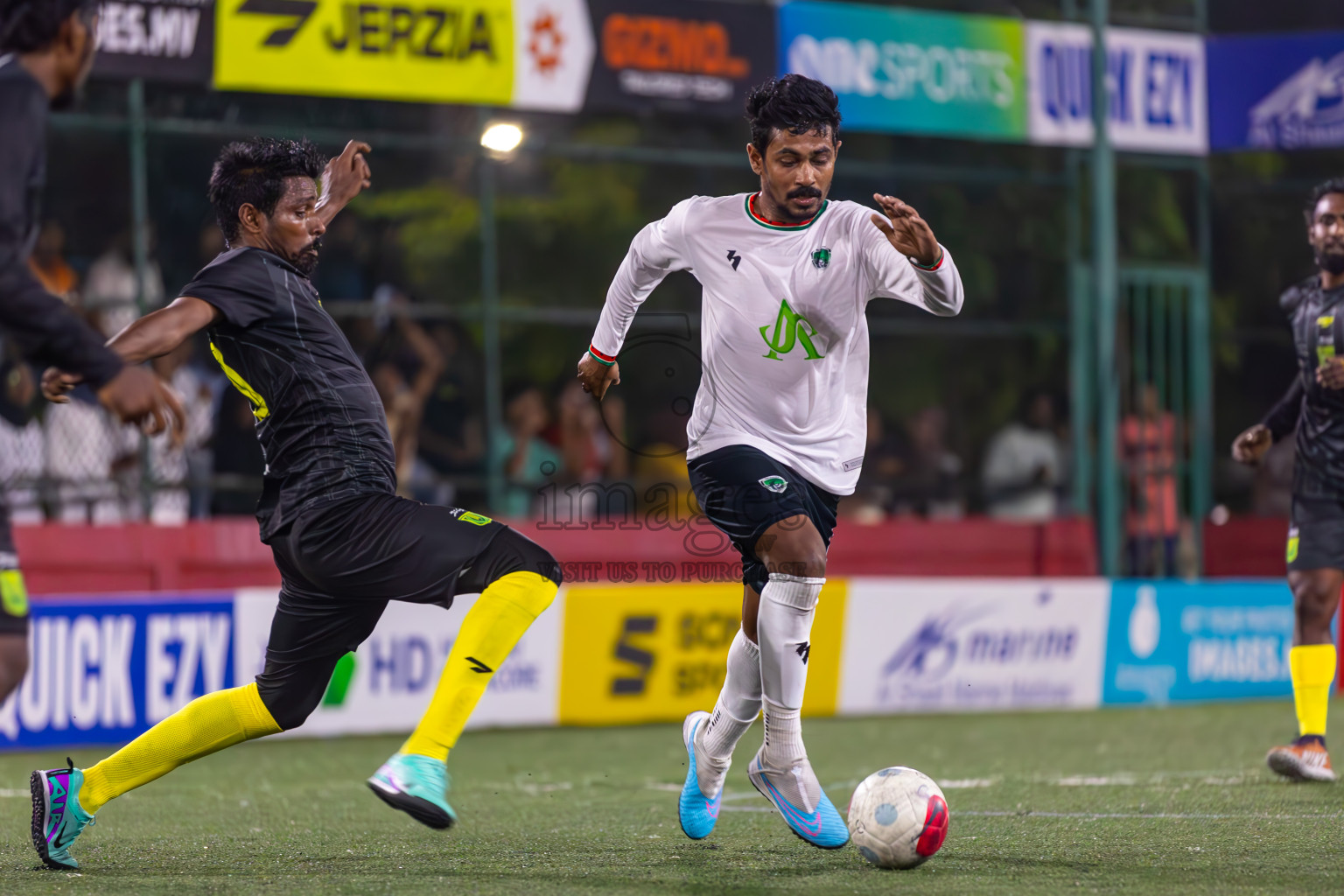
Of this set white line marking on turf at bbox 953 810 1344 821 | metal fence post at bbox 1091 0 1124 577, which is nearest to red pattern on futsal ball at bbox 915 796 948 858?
white line marking on turf at bbox 953 810 1344 821

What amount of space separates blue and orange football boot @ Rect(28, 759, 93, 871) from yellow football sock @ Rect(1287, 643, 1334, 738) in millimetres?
4989

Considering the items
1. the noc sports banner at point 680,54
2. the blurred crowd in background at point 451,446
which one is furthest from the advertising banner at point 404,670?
the noc sports banner at point 680,54

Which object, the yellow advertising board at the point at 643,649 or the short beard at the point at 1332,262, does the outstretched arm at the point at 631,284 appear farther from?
the yellow advertising board at the point at 643,649

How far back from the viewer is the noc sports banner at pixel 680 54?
534 inches

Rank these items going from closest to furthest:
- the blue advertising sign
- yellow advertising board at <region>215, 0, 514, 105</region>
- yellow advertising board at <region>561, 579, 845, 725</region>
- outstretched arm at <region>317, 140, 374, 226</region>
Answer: outstretched arm at <region>317, 140, 374, 226</region>, the blue advertising sign, yellow advertising board at <region>561, 579, 845, 725</region>, yellow advertising board at <region>215, 0, 514, 105</region>

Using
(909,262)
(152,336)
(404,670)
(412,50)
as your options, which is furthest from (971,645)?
(152,336)

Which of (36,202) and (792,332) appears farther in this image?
(792,332)

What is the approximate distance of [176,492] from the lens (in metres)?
12.0

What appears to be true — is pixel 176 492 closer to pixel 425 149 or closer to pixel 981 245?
pixel 425 149

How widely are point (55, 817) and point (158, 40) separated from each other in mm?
7855

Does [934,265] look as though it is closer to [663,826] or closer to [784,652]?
[784,652]

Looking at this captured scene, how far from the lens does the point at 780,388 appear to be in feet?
18.8

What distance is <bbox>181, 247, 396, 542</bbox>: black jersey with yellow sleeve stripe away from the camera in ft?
16.7

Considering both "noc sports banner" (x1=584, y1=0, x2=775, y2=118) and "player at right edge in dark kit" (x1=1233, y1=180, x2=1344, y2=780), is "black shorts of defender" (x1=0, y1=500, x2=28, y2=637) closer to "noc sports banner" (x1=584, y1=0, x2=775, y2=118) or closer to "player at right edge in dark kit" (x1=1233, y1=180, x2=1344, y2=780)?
"player at right edge in dark kit" (x1=1233, y1=180, x2=1344, y2=780)
